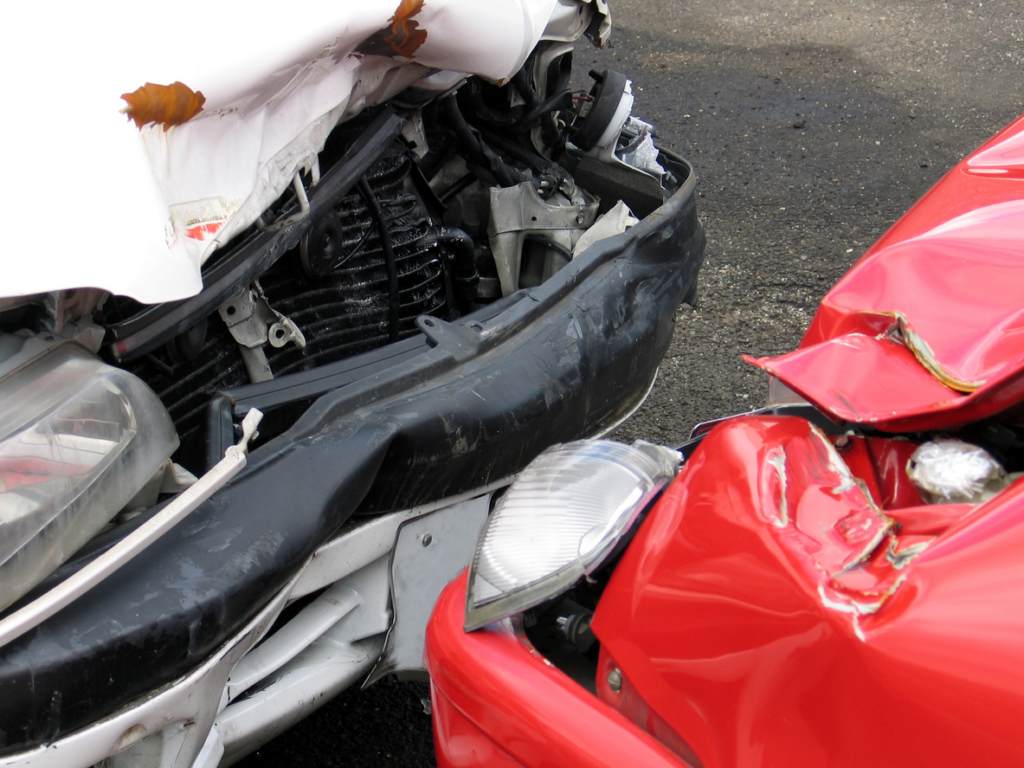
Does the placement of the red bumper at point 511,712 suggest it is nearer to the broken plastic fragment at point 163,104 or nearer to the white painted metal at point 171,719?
the white painted metal at point 171,719

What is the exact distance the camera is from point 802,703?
0.85 m

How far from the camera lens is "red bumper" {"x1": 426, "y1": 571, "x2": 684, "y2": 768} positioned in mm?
971

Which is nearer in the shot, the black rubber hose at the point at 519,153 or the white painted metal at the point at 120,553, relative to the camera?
the white painted metal at the point at 120,553

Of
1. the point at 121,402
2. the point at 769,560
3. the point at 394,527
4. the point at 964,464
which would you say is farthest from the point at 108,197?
the point at 964,464

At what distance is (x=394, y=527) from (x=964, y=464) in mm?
855

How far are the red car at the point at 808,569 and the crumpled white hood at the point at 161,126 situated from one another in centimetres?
61

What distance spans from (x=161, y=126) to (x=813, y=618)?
Result: 106 cm

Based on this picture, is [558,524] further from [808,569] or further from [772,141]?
[772,141]

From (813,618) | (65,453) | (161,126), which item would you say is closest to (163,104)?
(161,126)

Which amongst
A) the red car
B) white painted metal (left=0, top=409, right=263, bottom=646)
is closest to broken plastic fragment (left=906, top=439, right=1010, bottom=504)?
the red car

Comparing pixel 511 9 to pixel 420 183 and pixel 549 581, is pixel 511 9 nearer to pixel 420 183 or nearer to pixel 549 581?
pixel 420 183

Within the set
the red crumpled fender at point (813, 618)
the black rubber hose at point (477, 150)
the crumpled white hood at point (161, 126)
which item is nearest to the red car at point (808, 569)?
the red crumpled fender at point (813, 618)

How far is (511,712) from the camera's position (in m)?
1.04

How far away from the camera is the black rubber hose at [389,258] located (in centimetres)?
184
